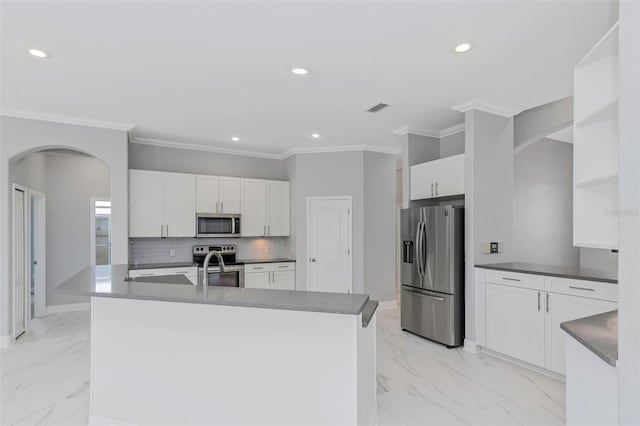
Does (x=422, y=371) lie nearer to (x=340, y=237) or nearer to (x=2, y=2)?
(x=340, y=237)

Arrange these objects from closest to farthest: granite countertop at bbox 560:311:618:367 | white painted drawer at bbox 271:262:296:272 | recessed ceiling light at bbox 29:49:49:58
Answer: granite countertop at bbox 560:311:618:367, recessed ceiling light at bbox 29:49:49:58, white painted drawer at bbox 271:262:296:272

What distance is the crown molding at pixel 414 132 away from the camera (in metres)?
4.84

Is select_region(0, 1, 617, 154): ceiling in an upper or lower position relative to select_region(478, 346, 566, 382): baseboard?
upper

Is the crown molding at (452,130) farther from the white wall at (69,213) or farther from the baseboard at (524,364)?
the white wall at (69,213)

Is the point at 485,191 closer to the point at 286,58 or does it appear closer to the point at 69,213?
the point at 286,58

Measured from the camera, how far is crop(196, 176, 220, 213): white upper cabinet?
562 cm

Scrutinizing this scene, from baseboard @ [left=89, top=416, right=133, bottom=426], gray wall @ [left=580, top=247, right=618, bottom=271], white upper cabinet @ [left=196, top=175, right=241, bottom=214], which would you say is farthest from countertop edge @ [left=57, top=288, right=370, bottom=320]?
gray wall @ [left=580, top=247, right=618, bottom=271]

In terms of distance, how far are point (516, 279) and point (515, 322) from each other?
1.37ft

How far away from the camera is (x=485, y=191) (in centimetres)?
401

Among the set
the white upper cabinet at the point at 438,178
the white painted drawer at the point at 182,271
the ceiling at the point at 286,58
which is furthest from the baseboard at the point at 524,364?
the white painted drawer at the point at 182,271

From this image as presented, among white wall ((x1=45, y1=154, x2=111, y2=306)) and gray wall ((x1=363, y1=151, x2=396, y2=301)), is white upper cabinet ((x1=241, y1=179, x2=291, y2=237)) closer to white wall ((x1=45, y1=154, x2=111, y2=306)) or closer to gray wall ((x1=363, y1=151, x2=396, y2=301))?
→ gray wall ((x1=363, y1=151, x2=396, y2=301))

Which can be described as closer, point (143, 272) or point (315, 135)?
point (143, 272)

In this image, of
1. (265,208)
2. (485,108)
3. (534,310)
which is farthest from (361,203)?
(534,310)

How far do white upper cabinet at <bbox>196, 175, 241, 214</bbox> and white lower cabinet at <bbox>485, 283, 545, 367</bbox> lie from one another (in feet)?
12.9
